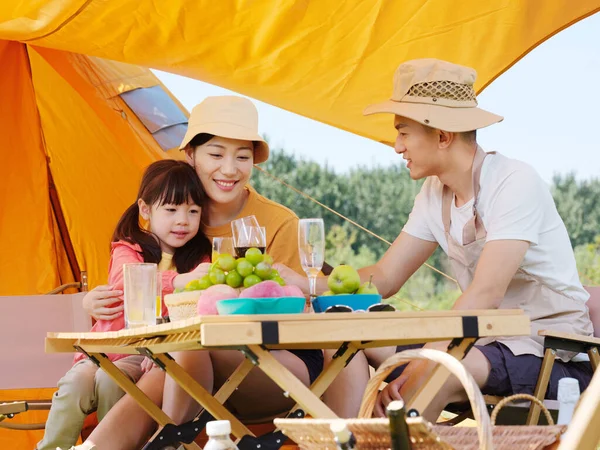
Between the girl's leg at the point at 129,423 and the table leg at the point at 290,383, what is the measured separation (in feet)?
3.14

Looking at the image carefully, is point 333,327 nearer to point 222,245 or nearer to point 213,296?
point 213,296

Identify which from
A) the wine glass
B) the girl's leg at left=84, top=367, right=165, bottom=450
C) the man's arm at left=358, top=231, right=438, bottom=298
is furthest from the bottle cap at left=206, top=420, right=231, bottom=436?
the man's arm at left=358, top=231, right=438, bottom=298

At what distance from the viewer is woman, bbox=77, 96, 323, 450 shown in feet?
8.42

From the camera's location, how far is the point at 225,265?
2.11 m

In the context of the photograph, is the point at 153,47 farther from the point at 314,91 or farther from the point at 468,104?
the point at 468,104

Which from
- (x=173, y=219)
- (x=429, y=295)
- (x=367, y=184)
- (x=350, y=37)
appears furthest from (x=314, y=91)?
(x=367, y=184)

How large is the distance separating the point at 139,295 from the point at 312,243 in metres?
0.43

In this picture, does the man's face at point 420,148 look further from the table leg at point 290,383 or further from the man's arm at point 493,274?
the table leg at point 290,383

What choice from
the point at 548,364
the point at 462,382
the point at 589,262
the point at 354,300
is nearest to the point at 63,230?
the point at 548,364

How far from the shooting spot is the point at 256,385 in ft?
8.84

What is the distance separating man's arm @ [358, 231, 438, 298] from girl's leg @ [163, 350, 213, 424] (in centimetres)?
73

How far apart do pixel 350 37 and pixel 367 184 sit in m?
9.78

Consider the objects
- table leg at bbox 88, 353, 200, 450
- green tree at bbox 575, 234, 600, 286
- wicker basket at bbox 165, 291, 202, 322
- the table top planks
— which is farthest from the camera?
green tree at bbox 575, 234, 600, 286

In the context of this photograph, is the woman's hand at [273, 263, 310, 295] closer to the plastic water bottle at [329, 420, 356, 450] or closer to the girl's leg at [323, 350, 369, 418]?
the girl's leg at [323, 350, 369, 418]
